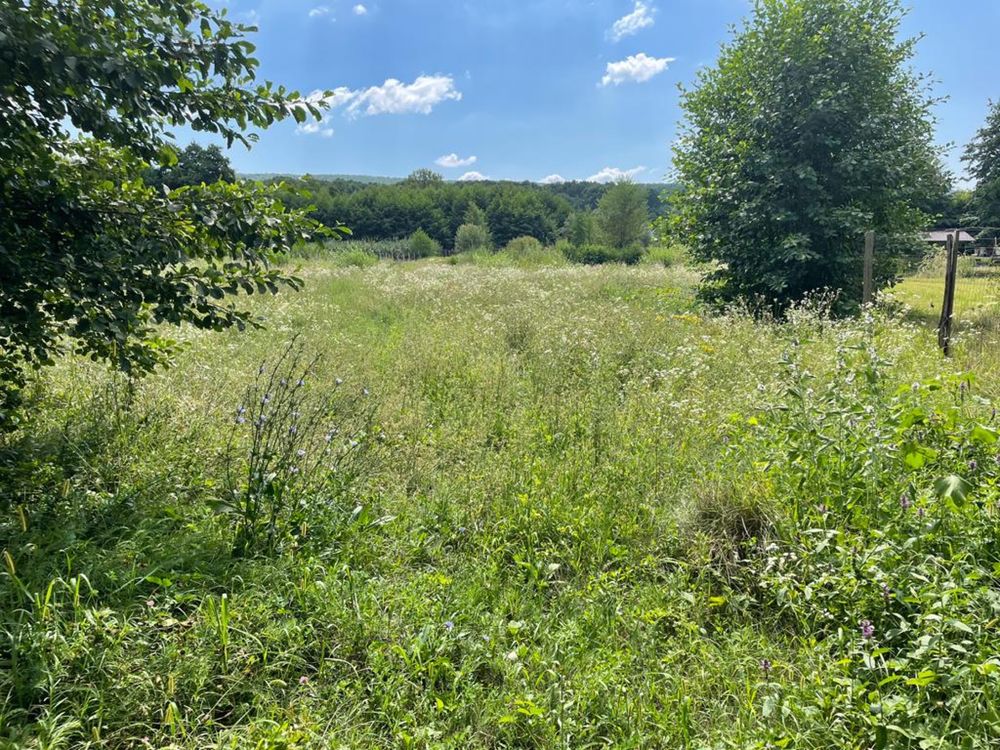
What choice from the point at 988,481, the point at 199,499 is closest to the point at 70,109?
the point at 199,499

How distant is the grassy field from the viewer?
2.01 m

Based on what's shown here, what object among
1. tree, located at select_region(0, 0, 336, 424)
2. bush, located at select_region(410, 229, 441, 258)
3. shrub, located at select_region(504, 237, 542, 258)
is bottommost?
tree, located at select_region(0, 0, 336, 424)

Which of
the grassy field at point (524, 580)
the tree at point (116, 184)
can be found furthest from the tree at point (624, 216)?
the tree at point (116, 184)

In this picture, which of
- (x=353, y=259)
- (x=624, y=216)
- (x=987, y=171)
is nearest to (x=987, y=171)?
(x=987, y=171)

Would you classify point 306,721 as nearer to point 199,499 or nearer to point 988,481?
point 199,499

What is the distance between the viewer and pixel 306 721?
2.03 metres

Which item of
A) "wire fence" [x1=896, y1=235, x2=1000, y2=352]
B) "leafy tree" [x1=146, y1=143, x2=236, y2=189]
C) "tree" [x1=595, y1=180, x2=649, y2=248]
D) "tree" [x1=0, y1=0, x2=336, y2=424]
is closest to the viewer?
"tree" [x1=0, y1=0, x2=336, y2=424]

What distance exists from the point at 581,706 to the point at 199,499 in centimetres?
264

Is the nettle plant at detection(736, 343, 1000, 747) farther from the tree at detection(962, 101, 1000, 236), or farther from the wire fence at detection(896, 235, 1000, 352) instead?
the tree at detection(962, 101, 1000, 236)

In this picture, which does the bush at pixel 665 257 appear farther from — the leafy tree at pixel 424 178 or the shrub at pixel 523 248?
the leafy tree at pixel 424 178

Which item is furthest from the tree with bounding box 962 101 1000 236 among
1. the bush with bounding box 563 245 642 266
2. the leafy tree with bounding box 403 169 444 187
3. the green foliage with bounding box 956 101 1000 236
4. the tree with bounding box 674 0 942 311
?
the leafy tree with bounding box 403 169 444 187

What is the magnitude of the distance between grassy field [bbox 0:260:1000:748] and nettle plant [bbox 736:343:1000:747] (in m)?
0.02

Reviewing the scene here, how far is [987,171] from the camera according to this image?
143 feet

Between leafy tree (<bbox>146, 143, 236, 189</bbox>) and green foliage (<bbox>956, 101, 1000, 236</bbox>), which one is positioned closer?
leafy tree (<bbox>146, 143, 236, 189</bbox>)
